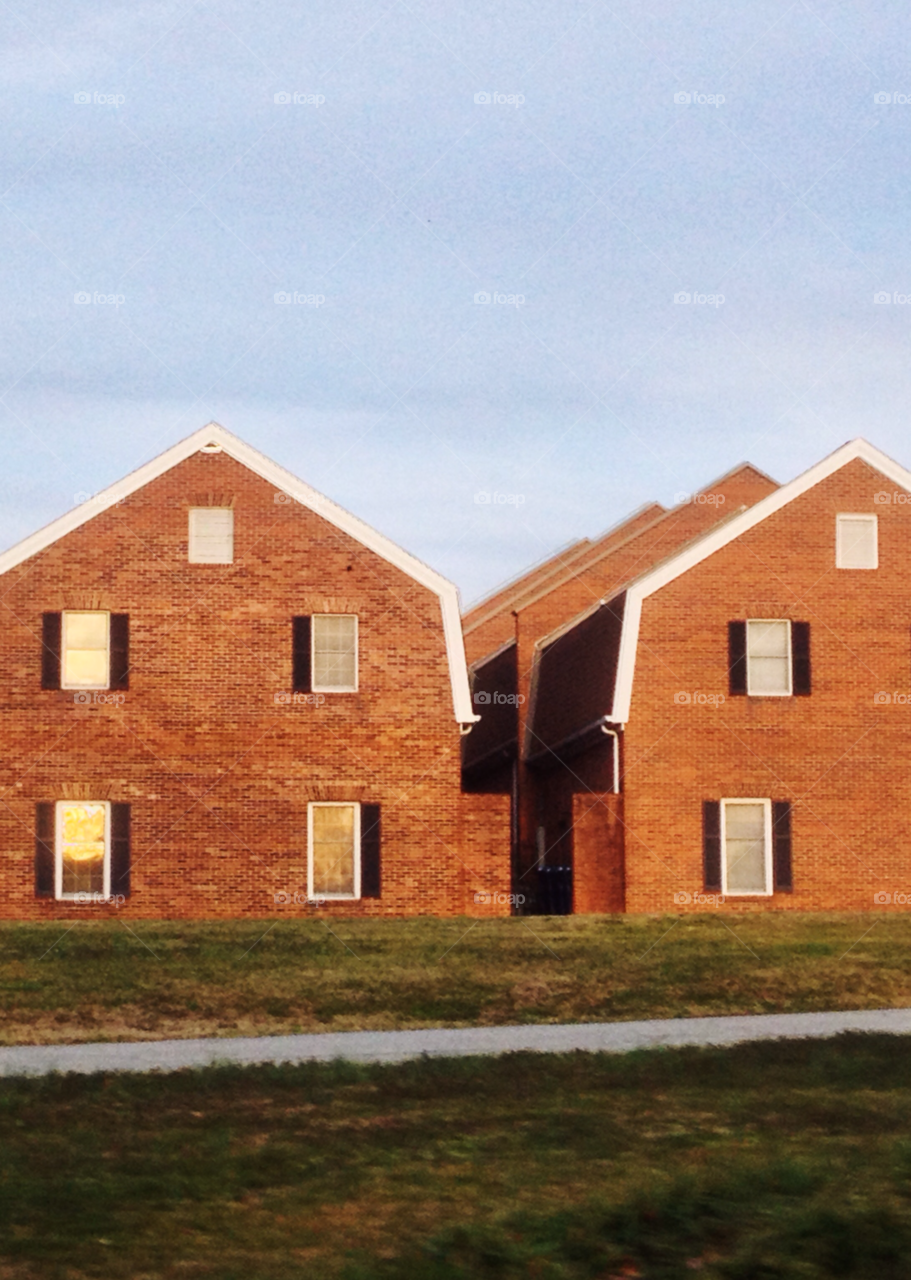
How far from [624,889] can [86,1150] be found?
1921cm

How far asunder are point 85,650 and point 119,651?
609 mm

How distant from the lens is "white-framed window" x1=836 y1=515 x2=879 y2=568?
29.2 m

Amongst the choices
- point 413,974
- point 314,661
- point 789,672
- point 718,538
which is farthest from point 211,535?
point 413,974

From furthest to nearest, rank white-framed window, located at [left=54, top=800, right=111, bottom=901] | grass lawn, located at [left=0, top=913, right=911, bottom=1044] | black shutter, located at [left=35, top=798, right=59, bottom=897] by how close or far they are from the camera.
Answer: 1. white-framed window, located at [left=54, top=800, right=111, bottom=901]
2. black shutter, located at [left=35, top=798, right=59, bottom=897]
3. grass lawn, located at [left=0, top=913, right=911, bottom=1044]

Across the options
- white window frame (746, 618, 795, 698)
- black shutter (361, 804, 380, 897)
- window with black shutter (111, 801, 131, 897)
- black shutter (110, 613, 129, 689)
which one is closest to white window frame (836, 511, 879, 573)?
white window frame (746, 618, 795, 698)

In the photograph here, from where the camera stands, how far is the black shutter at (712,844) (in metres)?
28.3

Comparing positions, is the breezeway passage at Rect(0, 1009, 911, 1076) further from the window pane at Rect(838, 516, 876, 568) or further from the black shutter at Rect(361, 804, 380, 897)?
the window pane at Rect(838, 516, 876, 568)

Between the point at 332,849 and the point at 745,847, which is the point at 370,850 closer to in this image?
the point at 332,849

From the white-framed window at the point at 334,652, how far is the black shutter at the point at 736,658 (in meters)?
6.10

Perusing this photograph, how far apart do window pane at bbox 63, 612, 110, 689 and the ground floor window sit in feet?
33.7

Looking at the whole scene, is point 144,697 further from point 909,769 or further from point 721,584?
point 909,769

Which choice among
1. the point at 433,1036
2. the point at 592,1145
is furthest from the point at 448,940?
the point at 592,1145

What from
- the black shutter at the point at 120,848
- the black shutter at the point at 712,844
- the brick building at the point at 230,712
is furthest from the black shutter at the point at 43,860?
the black shutter at the point at 712,844

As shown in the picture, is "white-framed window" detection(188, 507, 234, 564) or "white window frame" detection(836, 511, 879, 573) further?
"white window frame" detection(836, 511, 879, 573)
